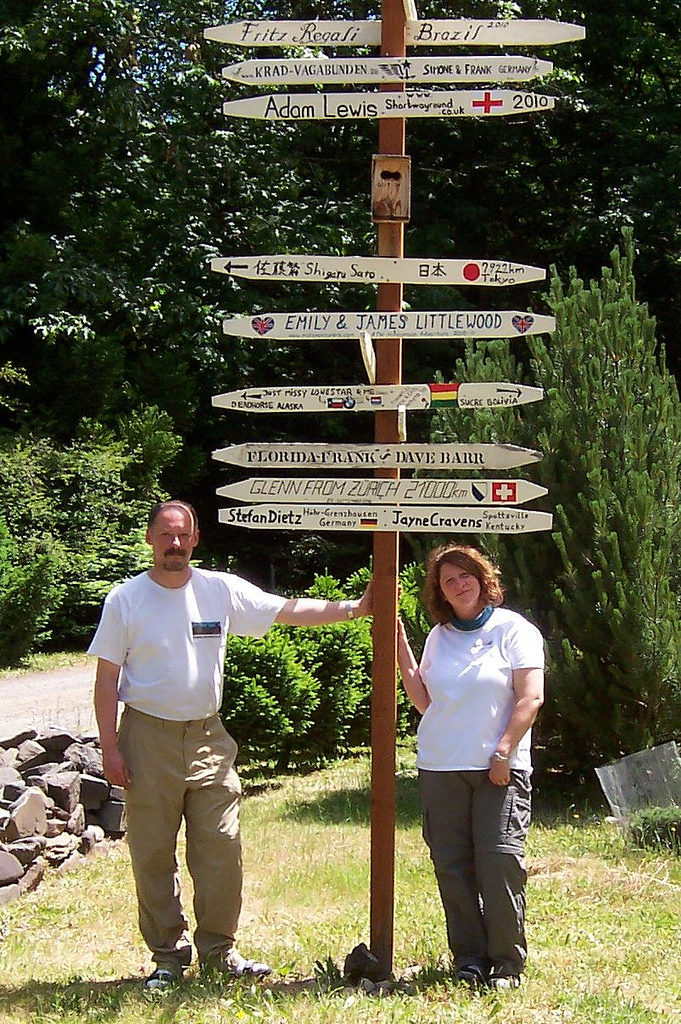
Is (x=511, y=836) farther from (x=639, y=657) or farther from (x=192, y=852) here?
(x=639, y=657)

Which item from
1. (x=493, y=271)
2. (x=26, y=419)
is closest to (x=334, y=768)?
(x=493, y=271)

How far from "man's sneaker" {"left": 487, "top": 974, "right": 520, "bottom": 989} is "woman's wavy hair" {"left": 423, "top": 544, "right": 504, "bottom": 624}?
1.21 meters

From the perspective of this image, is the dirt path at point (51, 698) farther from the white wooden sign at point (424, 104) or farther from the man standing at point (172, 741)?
the white wooden sign at point (424, 104)

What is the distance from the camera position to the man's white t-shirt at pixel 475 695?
14.0 feet

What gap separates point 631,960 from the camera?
4.65 m

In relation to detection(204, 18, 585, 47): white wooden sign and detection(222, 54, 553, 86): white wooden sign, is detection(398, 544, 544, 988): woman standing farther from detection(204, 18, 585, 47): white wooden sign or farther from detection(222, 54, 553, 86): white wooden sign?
detection(204, 18, 585, 47): white wooden sign

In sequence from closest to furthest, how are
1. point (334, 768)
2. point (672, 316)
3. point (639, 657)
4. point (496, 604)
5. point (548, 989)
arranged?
point (548, 989) < point (496, 604) < point (639, 657) < point (334, 768) < point (672, 316)

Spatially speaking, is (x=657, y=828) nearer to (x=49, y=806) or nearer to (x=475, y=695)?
(x=475, y=695)

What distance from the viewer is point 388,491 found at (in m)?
4.49

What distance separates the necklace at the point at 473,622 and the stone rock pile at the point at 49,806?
308 centimetres

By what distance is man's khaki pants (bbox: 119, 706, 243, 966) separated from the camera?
173 inches

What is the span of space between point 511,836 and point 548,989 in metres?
0.52

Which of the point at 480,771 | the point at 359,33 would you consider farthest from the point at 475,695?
the point at 359,33

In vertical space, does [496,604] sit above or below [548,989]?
above
